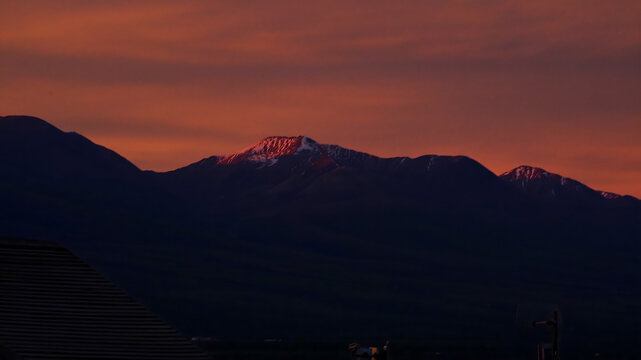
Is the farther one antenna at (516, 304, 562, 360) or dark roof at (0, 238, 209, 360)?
antenna at (516, 304, 562, 360)

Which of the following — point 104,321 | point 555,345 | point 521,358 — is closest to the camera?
point 555,345

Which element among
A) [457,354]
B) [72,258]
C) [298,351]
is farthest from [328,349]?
[72,258]

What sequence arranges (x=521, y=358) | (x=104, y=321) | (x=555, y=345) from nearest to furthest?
(x=555, y=345) < (x=104, y=321) < (x=521, y=358)

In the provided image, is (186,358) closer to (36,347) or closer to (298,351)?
(36,347)

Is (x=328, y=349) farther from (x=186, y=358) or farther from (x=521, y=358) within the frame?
(x=186, y=358)

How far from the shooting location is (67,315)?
1061 inches

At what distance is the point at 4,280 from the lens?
1080 inches

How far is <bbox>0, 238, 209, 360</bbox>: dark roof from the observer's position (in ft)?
85.6

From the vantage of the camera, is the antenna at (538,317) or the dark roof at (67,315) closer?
the dark roof at (67,315)

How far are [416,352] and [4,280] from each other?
169918mm

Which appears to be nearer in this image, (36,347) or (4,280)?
(36,347)

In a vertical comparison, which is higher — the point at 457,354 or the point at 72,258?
the point at 72,258

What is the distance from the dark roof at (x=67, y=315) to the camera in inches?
1027

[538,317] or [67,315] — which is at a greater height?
[538,317]
